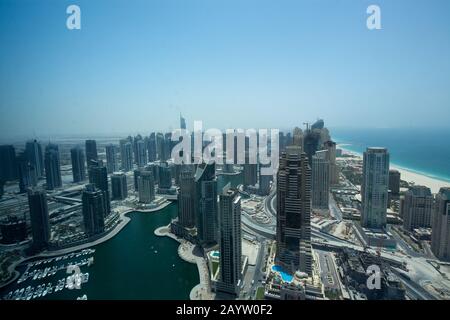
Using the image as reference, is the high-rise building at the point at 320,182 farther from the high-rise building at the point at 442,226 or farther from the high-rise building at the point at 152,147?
the high-rise building at the point at 152,147

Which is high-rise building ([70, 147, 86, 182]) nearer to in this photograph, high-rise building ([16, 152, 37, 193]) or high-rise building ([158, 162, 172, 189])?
high-rise building ([16, 152, 37, 193])

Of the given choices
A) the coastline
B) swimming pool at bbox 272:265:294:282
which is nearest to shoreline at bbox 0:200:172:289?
swimming pool at bbox 272:265:294:282

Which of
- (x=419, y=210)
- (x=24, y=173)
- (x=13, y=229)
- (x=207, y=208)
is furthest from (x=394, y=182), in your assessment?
(x=24, y=173)

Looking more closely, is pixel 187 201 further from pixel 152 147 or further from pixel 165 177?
pixel 152 147

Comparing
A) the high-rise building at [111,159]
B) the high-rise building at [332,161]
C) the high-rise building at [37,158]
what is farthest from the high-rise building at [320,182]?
the high-rise building at [37,158]

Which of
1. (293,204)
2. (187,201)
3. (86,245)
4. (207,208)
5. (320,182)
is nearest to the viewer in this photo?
(293,204)
